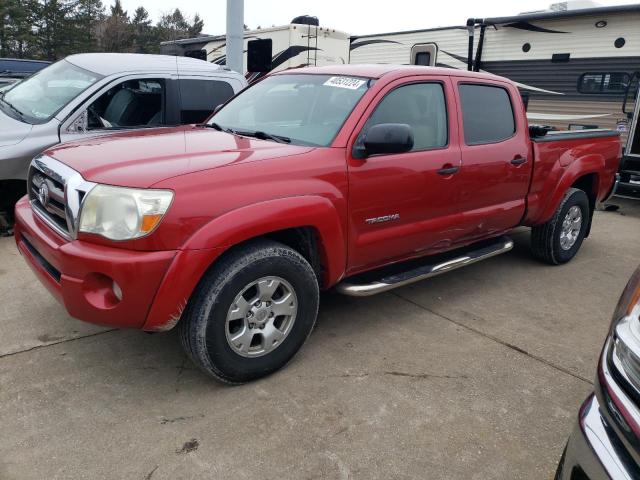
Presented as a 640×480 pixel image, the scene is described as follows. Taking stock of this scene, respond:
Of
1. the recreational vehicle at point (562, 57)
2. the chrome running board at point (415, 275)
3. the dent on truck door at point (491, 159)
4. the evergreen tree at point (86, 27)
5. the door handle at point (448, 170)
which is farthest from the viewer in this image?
the evergreen tree at point (86, 27)

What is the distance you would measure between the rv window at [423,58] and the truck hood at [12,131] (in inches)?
317

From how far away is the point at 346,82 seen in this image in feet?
11.4

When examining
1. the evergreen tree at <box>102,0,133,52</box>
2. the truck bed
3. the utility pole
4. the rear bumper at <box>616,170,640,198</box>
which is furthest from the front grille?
the evergreen tree at <box>102,0,133,52</box>

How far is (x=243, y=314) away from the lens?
8.94 feet

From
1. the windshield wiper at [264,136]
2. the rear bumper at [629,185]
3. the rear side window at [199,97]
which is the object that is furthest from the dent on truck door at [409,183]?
the rear bumper at [629,185]

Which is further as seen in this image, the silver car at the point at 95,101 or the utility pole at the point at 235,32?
the utility pole at the point at 235,32

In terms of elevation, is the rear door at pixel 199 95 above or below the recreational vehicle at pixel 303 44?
below

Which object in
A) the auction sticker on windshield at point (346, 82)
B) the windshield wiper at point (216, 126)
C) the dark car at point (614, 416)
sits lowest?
the dark car at point (614, 416)

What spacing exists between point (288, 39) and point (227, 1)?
4054 millimetres

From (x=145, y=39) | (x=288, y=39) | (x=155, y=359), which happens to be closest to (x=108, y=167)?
(x=155, y=359)

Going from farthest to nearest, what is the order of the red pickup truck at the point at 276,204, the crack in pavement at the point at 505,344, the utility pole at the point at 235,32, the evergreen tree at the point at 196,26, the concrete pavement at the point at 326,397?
the evergreen tree at the point at 196,26 → the utility pole at the point at 235,32 → the crack in pavement at the point at 505,344 → the red pickup truck at the point at 276,204 → the concrete pavement at the point at 326,397

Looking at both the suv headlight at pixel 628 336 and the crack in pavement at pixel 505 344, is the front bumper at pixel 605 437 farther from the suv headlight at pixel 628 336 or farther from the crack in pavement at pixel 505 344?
the crack in pavement at pixel 505 344

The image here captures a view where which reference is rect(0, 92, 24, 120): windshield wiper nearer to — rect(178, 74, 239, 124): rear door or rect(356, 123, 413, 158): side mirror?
rect(178, 74, 239, 124): rear door

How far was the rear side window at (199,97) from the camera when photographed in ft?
18.4
